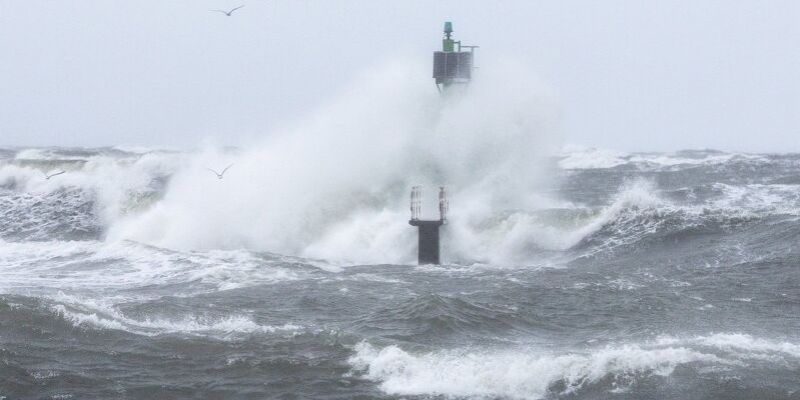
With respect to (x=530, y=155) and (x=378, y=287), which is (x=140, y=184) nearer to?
(x=530, y=155)

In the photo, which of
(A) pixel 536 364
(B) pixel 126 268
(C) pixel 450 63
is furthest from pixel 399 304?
(C) pixel 450 63

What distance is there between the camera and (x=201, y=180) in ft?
85.4

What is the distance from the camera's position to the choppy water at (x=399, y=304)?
995 centimetres

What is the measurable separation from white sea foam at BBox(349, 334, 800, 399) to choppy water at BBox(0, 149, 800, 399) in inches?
1.3

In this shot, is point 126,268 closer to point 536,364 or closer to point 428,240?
point 428,240

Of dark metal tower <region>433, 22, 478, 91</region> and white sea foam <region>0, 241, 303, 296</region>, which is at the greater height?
dark metal tower <region>433, 22, 478, 91</region>

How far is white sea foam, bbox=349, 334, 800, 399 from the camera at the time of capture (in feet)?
31.8

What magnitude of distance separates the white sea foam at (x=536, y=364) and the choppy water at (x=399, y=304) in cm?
3

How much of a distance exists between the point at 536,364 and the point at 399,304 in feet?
12.6

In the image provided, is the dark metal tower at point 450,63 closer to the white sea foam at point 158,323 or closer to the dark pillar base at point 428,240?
the dark pillar base at point 428,240

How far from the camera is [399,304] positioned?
44.8 feet

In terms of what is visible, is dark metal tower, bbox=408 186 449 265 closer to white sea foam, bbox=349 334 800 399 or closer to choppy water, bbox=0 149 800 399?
choppy water, bbox=0 149 800 399

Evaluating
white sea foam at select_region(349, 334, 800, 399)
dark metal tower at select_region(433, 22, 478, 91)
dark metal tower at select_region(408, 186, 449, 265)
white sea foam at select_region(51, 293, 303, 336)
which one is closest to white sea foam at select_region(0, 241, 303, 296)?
white sea foam at select_region(51, 293, 303, 336)

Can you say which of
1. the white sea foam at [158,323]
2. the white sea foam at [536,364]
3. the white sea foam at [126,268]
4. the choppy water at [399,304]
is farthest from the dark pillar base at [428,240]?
the white sea foam at [536,364]
